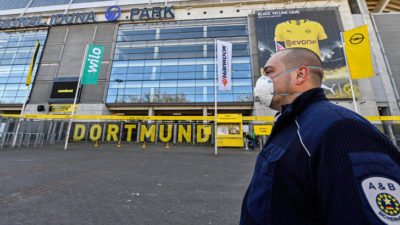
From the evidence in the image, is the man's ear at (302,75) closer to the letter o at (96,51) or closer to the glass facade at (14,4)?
the letter o at (96,51)

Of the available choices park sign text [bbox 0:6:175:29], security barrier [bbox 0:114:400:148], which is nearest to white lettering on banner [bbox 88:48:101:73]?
security barrier [bbox 0:114:400:148]

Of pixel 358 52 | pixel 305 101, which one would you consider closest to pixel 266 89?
pixel 305 101

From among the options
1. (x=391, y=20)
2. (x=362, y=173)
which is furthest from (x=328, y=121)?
(x=391, y=20)

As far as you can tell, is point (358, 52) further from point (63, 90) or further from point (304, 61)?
point (63, 90)

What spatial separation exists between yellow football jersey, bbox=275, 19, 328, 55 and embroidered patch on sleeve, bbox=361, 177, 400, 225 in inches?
980

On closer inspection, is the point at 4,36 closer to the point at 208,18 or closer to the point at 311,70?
the point at 208,18

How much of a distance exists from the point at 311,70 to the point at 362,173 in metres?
0.92

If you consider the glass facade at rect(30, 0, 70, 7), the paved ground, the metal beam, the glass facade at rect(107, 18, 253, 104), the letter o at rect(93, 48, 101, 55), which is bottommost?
the paved ground

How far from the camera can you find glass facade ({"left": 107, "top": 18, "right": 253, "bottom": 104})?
21328 mm

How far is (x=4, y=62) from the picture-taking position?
998 inches

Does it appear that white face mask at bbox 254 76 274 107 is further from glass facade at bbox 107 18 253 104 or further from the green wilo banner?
glass facade at bbox 107 18 253 104

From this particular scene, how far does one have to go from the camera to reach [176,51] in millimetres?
23266

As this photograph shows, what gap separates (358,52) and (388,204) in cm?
1168

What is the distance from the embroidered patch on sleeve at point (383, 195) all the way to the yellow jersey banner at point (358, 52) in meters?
11.3
